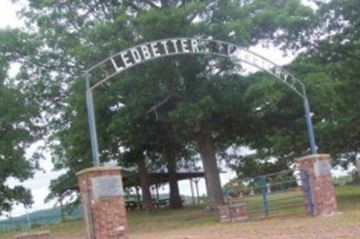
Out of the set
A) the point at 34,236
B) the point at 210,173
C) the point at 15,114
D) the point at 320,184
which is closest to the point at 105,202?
the point at 34,236

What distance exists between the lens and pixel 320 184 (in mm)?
17797

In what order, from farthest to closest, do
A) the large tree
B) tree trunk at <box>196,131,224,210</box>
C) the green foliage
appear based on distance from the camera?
the large tree
tree trunk at <box>196,131,224,210</box>
the green foliage

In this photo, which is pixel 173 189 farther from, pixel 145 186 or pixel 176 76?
pixel 176 76

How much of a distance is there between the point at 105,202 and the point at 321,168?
6393mm

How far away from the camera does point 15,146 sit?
3303cm

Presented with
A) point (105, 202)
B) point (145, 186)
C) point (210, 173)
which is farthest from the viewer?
point (145, 186)

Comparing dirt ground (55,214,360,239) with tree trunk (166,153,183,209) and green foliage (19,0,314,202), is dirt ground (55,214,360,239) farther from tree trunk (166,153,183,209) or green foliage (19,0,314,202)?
tree trunk (166,153,183,209)

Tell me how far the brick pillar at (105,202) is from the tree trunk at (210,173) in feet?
35.3

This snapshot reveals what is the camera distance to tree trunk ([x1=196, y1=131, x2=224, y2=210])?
2505 cm

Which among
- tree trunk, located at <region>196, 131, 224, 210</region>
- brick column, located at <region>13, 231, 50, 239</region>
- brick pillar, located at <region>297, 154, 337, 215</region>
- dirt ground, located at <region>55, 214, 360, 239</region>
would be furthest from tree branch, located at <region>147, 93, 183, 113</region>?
brick column, located at <region>13, 231, 50, 239</region>

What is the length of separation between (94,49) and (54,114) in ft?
35.6

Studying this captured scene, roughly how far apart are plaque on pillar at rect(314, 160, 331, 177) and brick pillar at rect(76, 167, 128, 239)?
5.83 metres

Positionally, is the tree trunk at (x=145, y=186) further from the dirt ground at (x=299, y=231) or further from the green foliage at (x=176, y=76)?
the dirt ground at (x=299, y=231)

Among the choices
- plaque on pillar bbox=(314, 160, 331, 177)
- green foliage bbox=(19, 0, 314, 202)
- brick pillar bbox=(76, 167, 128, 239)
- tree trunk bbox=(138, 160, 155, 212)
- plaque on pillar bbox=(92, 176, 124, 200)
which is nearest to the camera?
brick pillar bbox=(76, 167, 128, 239)
